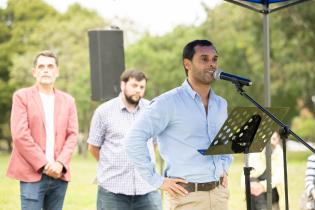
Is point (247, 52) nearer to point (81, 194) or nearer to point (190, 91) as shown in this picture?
point (81, 194)

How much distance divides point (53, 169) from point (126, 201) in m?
0.65

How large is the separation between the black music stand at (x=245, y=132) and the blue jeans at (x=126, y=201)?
1.45 meters

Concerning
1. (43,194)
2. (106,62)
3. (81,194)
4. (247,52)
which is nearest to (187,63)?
(43,194)

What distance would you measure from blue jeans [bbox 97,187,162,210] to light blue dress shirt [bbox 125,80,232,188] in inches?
55.0

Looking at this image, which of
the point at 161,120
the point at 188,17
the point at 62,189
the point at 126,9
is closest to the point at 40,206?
the point at 62,189

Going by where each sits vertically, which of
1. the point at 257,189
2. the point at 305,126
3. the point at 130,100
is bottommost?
the point at 305,126

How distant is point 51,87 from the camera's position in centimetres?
541

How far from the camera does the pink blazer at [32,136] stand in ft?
17.1

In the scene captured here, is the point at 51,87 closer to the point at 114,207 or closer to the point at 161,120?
the point at 114,207

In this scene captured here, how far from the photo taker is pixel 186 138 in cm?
406

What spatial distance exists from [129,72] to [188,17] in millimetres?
30299

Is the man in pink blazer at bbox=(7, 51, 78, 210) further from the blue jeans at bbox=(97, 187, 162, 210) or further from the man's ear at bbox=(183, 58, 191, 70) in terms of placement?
the man's ear at bbox=(183, 58, 191, 70)

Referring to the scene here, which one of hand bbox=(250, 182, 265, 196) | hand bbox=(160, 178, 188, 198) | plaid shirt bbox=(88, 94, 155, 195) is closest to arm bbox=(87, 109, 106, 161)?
plaid shirt bbox=(88, 94, 155, 195)

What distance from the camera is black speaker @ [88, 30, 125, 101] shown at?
8.22 m
